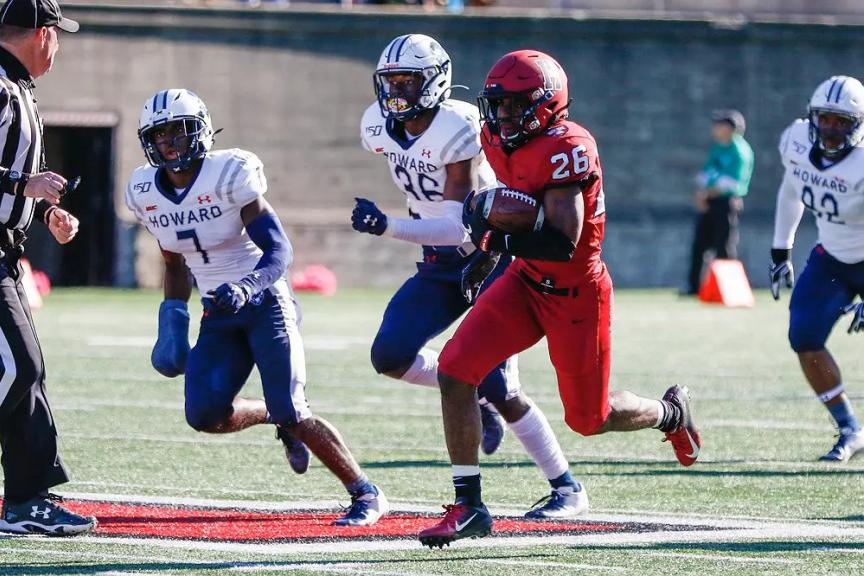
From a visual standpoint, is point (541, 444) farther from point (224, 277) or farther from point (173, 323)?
point (173, 323)

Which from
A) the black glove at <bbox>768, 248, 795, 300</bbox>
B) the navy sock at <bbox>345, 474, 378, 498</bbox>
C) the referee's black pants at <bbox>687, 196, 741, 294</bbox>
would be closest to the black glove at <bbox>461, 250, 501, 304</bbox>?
the navy sock at <bbox>345, 474, 378, 498</bbox>

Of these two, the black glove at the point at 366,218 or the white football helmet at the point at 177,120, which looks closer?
the black glove at the point at 366,218

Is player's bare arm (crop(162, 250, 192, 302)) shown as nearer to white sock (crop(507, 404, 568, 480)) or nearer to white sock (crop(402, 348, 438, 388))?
white sock (crop(402, 348, 438, 388))

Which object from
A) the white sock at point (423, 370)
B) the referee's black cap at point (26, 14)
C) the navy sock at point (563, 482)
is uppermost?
the referee's black cap at point (26, 14)

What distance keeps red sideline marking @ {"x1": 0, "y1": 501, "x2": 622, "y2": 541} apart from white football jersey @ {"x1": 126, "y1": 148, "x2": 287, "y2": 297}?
0.82 meters

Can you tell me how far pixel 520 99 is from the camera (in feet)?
17.7

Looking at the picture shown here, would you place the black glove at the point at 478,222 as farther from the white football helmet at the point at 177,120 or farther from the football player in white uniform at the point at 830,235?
the football player in white uniform at the point at 830,235

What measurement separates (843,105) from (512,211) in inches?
108

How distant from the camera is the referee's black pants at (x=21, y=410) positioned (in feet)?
17.9

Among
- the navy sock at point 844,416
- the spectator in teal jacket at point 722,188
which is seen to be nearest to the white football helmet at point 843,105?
the navy sock at point 844,416

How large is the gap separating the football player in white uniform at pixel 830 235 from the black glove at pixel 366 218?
2661 mm

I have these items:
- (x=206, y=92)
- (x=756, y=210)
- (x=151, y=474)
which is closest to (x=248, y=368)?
(x=151, y=474)

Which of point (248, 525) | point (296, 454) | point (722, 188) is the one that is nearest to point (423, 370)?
point (296, 454)

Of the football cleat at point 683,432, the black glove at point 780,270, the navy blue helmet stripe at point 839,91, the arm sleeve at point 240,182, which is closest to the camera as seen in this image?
the arm sleeve at point 240,182
